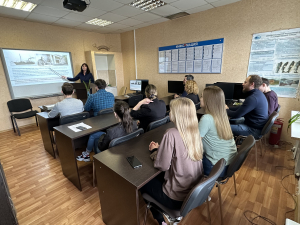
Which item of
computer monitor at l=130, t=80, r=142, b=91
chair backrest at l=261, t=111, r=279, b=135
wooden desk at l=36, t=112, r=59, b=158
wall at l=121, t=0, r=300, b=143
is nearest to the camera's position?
chair backrest at l=261, t=111, r=279, b=135

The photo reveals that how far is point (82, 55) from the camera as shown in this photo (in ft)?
16.8

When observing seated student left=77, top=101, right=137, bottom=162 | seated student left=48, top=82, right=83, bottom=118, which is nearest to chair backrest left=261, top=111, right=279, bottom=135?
seated student left=77, top=101, right=137, bottom=162

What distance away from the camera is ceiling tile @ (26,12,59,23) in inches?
141

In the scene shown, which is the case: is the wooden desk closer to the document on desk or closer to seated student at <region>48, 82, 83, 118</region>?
seated student at <region>48, 82, 83, 118</region>

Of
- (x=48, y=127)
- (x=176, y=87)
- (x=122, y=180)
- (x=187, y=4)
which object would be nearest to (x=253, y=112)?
(x=122, y=180)

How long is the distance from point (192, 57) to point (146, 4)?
5.33ft

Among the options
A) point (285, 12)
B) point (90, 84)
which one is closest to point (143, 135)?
point (285, 12)

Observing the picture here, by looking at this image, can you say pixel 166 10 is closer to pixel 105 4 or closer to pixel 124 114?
pixel 105 4

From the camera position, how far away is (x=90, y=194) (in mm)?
1947

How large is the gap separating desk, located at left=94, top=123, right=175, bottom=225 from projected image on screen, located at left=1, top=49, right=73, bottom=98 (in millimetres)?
4150

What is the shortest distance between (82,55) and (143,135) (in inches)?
176

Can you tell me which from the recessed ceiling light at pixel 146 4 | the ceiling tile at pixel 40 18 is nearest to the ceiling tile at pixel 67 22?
the ceiling tile at pixel 40 18

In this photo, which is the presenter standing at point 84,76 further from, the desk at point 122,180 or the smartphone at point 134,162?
the smartphone at point 134,162

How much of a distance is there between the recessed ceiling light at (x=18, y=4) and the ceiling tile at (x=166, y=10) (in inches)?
99.1
